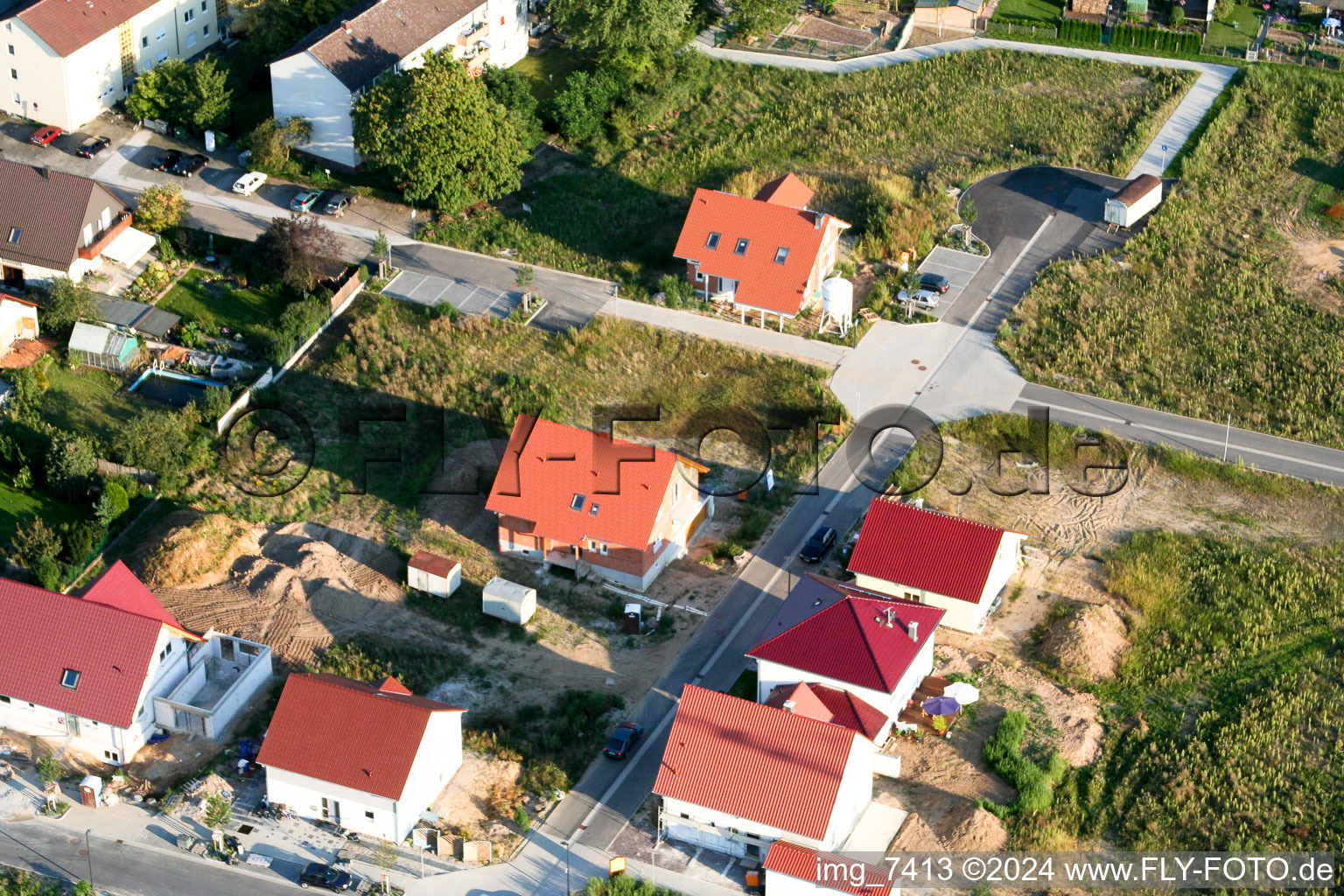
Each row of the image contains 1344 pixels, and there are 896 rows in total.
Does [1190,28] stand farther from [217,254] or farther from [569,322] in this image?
[217,254]

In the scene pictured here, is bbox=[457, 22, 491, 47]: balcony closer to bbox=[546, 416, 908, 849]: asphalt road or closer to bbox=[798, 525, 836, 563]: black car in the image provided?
bbox=[546, 416, 908, 849]: asphalt road

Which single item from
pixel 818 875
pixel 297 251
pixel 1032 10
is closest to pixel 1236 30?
pixel 1032 10

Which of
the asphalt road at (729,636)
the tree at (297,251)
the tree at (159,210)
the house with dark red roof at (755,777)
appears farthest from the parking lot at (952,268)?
the tree at (159,210)

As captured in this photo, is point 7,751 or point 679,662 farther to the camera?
point 679,662

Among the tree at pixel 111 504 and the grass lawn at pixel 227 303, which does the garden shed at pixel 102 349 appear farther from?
the tree at pixel 111 504

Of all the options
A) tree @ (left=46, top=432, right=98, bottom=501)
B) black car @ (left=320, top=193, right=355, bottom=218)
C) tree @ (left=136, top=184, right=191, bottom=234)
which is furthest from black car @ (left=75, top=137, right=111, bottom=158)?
tree @ (left=46, top=432, right=98, bottom=501)

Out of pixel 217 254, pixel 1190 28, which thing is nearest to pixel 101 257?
pixel 217 254
